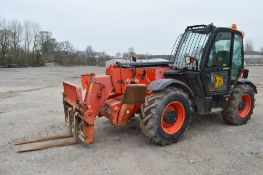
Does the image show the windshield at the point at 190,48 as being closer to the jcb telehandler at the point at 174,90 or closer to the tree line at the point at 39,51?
the jcb telehandler at the point at 174,90

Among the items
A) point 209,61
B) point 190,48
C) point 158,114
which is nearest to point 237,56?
point 209,61

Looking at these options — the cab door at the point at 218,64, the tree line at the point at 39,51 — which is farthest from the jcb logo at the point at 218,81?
the tree line at the point at 39,51

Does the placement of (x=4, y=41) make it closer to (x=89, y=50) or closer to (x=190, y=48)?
(x=89, y=50)

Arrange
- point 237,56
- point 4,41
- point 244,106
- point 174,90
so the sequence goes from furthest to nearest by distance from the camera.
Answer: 1. point 4,41
2. point 244,106
3. point 237,56
4. point 174,90

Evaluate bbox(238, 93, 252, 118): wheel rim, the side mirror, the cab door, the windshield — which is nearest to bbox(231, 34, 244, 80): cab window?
the cab door

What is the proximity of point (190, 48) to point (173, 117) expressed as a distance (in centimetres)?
175

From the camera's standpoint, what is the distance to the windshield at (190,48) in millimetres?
6212

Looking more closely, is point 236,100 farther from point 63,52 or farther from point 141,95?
point 63,52

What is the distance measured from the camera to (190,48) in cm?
649

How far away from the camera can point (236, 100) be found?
22.5 feet

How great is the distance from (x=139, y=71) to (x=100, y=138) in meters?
1.62

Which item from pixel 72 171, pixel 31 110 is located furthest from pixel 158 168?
pixel 31 110

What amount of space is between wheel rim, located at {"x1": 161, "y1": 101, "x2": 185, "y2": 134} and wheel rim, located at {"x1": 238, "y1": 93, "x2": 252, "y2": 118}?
7.19 feet

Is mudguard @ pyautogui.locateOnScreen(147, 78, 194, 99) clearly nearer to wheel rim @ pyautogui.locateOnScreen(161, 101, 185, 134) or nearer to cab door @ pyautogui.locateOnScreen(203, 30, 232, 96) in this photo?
wheel rim @ pyautogui.locateOnScreen(161, 101, 185, 134)
